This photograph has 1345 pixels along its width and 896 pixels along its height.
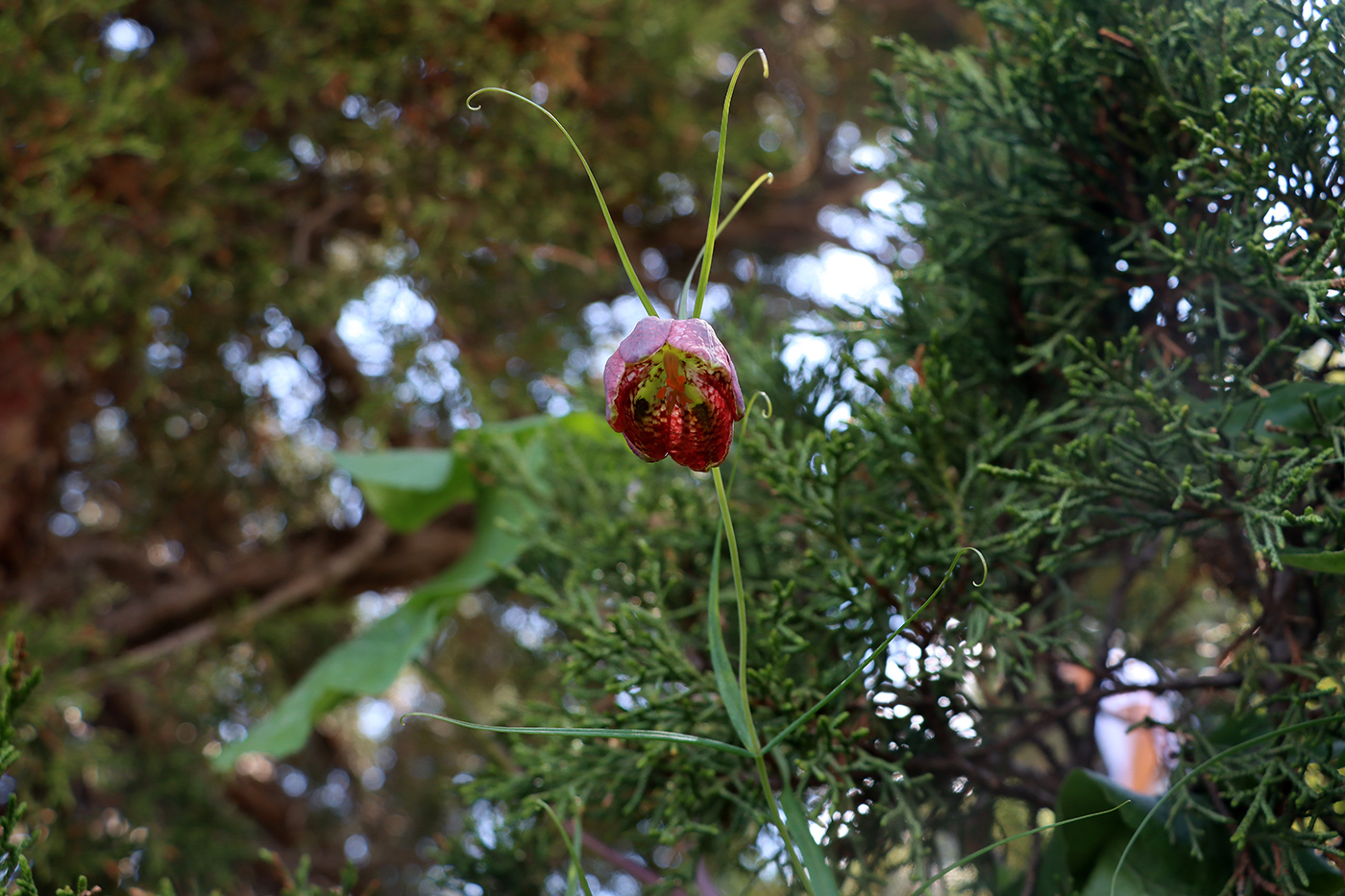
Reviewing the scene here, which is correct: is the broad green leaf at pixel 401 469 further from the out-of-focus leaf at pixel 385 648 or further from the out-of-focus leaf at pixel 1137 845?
the out-of-focus leaf at pixel 1137 845

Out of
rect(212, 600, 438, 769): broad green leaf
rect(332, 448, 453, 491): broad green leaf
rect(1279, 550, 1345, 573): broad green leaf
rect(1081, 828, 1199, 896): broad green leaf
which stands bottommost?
rect(212, 600, 438, 769): broad green leaf

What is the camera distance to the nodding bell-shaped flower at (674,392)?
0.47 m

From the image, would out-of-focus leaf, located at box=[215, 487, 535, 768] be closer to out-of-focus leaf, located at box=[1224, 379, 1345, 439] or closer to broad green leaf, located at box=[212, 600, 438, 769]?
broad green leaf, located at box=[212, 600, 438, 769]

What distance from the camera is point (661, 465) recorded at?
952 mm

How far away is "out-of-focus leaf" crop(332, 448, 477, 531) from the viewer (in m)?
1.09

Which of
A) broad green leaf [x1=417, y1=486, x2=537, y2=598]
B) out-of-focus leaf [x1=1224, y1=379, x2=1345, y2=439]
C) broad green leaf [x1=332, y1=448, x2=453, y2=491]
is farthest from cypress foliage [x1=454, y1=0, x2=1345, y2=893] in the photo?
broad green leaf [x1=332, y1=448, x2=453, y2=491]

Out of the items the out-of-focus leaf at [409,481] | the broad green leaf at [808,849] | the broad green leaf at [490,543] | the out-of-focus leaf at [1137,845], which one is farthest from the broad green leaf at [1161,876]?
the out-of-focus leaf at [409,481]

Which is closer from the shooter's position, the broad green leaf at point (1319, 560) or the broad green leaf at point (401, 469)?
the broad green leaf at point (1319, 560)

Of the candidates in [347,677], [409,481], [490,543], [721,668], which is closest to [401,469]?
[409,481]

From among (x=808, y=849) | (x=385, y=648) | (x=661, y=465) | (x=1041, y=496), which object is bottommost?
(x=385, y=648)

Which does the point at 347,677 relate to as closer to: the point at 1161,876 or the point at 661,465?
the point at 661,465

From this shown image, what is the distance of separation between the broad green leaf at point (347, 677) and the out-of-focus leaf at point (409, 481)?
16 cm

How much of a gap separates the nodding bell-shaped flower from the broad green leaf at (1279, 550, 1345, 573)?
39 cm

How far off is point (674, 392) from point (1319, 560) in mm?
434
